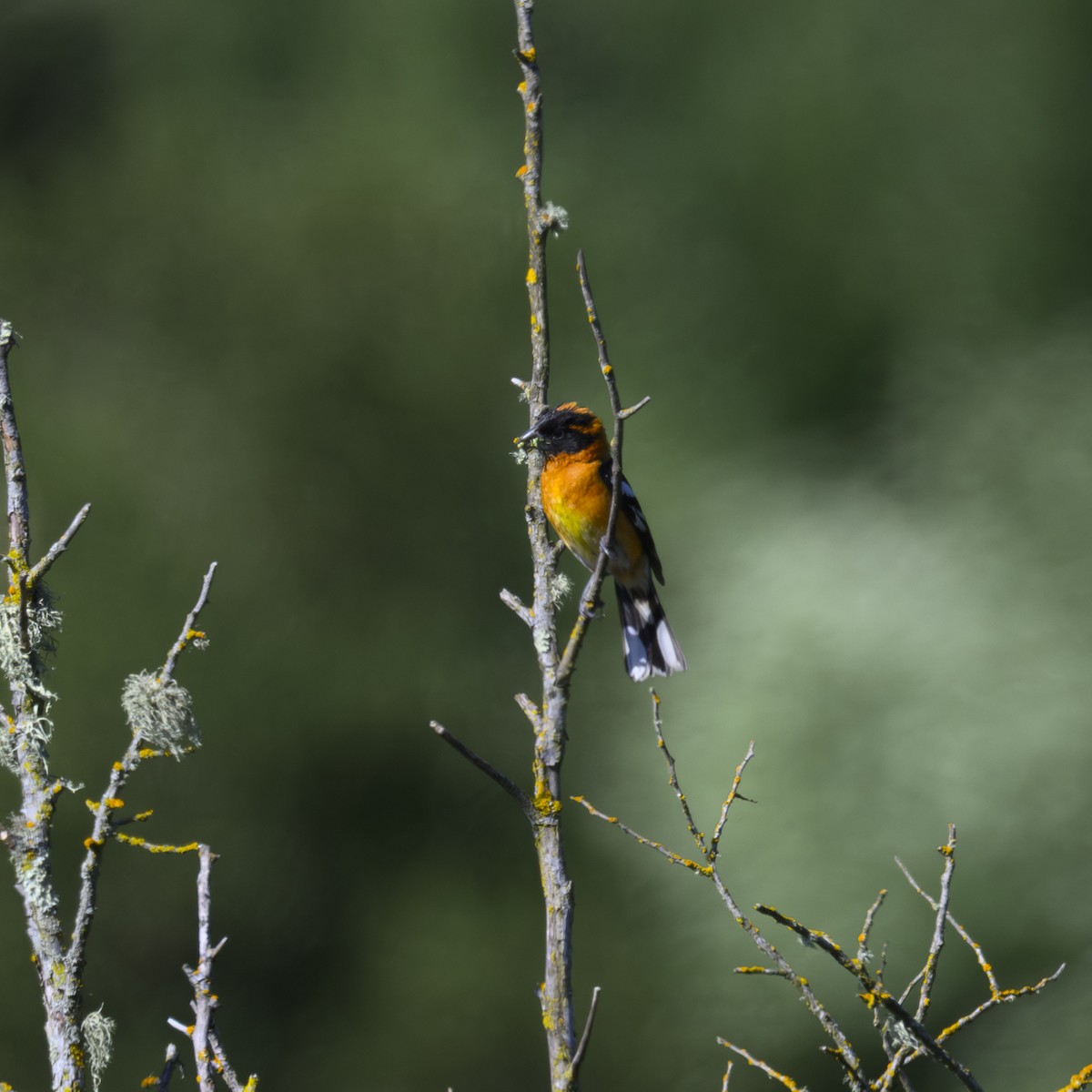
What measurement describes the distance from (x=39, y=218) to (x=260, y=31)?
86.9 inches

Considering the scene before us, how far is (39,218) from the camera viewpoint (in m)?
9.91

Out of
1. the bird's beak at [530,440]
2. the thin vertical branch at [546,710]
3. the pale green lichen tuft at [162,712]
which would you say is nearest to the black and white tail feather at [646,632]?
the bird's beak at [530,440]

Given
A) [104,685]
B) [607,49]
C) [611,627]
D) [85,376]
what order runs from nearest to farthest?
[104,685]
[611,627]
[85,376]
[607,49]

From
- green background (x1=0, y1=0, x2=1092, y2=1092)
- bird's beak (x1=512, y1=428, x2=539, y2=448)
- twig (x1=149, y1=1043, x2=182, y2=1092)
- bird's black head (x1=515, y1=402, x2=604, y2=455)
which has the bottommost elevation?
twig (x1=149, y1=1043, x2=182, y2=1092)

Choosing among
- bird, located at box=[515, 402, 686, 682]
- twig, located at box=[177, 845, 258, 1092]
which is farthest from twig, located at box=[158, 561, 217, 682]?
bird, located at box=[515, 402, 686, 682]

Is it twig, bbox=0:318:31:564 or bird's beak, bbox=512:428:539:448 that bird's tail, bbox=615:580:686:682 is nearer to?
bird's beak, bbox=512:428:539:448

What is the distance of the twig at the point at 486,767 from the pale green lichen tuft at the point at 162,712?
59cm

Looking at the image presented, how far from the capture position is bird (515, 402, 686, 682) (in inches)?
163

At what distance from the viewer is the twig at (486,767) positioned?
6.40ft

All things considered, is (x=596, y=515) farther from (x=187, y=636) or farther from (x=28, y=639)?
(x=28, y=639)

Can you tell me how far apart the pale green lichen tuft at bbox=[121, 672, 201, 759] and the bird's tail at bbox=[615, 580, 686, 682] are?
2416mm

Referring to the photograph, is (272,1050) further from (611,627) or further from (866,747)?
(866,747)

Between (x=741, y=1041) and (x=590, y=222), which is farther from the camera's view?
(x=590, y=222)

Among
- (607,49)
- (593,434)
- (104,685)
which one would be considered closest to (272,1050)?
(104,685)
